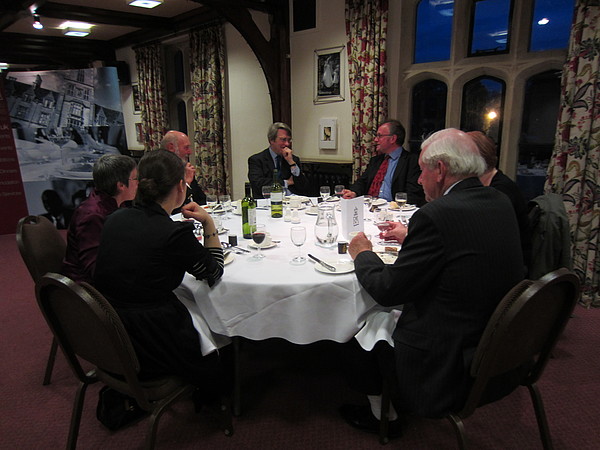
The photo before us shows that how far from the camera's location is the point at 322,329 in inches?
67.2

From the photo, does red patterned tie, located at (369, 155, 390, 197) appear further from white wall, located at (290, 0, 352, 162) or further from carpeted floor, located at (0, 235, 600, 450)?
carpeted floor, located at (0, 235, 600, 450)

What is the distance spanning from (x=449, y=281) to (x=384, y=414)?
76 centimetres

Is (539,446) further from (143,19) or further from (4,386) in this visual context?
(143,19)

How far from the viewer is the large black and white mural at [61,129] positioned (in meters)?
5.32

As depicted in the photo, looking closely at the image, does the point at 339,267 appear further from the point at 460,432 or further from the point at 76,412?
the point at 76,412

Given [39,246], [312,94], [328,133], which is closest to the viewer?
[39,246]

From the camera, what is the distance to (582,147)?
10.1ft

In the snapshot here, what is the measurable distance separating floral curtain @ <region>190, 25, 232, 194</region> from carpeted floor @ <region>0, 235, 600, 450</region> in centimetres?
377

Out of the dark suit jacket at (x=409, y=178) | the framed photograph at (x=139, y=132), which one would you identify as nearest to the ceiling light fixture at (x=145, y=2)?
the dark suit jacket at (x=409, y=178)

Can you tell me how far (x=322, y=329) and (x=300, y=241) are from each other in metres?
0.39

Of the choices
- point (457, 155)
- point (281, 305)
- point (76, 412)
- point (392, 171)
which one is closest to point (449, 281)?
point (457, 155)

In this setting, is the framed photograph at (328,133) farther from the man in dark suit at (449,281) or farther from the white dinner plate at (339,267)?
the man in dark suit at (449,281)

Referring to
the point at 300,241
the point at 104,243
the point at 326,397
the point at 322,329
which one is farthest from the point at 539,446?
the point at 104,243

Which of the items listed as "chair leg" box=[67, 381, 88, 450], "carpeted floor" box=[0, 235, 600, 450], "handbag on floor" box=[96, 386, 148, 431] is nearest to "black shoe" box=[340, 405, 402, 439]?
"carpeted floor" box=[0, 235, 600, 450]
